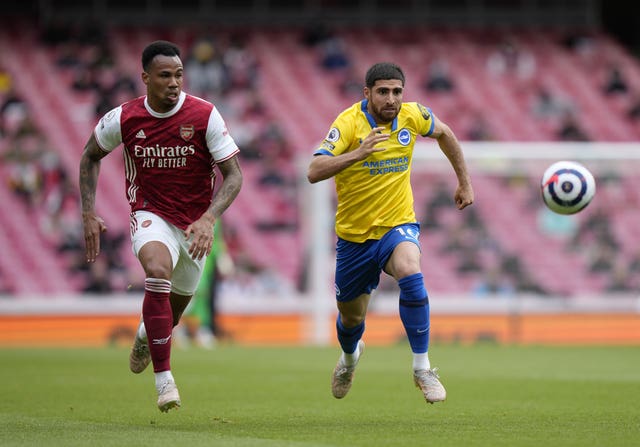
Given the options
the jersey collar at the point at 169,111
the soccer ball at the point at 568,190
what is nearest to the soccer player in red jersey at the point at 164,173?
the jersey collar at the point at 169,111

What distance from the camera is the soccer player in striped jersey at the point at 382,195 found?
8.45 meters

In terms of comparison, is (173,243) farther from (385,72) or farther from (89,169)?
(385,72)

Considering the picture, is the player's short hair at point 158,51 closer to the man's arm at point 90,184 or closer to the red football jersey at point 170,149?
the red football jersey at point 170,149

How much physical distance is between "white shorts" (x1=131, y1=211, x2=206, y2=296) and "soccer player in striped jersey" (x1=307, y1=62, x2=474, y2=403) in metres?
1.05

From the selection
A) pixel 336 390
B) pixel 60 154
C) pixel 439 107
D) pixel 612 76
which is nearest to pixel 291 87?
pixel 439 107

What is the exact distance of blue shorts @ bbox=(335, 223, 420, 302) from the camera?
8797 mm

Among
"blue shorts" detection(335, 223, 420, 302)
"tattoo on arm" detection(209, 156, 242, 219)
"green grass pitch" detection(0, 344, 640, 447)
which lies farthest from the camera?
"blue shorts" detection(335, 223, 420, 302)

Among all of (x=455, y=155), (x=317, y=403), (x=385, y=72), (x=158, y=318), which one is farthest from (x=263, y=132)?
(x=158, y=318)

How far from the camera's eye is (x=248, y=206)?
2720 centimetres

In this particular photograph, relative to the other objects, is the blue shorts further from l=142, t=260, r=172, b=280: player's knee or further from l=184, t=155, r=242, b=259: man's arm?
l=142, t=260, r=172, b=280: player's knee

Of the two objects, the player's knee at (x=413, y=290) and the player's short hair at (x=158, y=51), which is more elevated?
the player's short hair at (x=158, y=51)

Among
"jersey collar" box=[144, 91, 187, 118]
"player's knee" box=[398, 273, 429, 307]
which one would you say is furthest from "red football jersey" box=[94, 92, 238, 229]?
"player's knee" box=[398, 273, 429, 307]

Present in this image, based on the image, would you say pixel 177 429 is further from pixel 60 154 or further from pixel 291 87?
pixel 291 87

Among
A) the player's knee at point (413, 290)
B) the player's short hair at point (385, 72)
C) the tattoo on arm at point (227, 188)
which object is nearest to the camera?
the tattoo on arm at point (227, 188)
